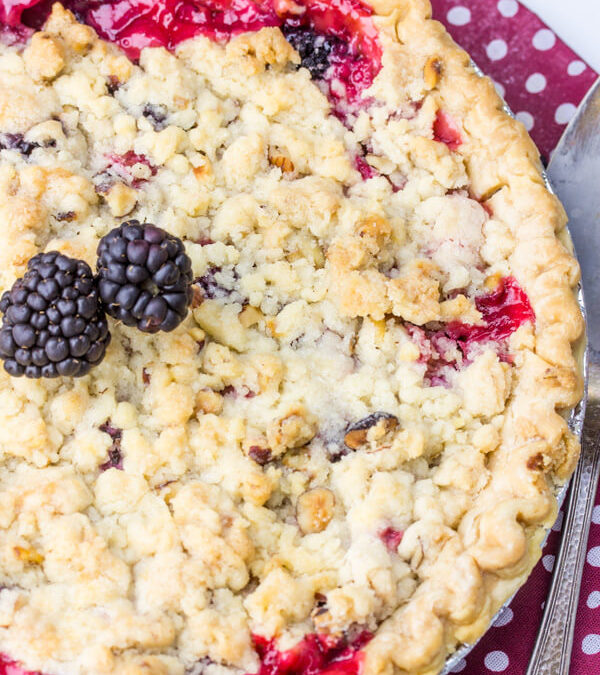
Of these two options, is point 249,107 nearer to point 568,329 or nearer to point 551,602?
point 568,329

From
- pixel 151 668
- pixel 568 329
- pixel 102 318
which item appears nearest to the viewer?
pixel 151 668

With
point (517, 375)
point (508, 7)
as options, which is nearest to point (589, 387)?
point (517, 375)

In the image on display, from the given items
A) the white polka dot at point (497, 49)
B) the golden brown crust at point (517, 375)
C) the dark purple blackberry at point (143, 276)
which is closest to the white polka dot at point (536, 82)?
the white polka dot at point (497, 49)

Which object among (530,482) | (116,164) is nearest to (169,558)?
(530,482)

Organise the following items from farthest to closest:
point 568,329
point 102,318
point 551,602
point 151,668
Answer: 1. point 551,602
2. point 568,329
3. point 102,318
4. point 151,668

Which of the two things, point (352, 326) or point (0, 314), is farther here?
point (352, 326)

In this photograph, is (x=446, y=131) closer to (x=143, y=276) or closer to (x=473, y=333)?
(x=473, y=333)

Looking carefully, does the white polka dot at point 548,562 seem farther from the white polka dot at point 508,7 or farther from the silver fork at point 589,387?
the white polka dot at point 508,7

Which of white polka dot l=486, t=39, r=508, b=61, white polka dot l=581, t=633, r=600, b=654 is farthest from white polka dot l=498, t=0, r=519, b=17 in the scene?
white polka dot l=581, t=633, r=600, b=654
